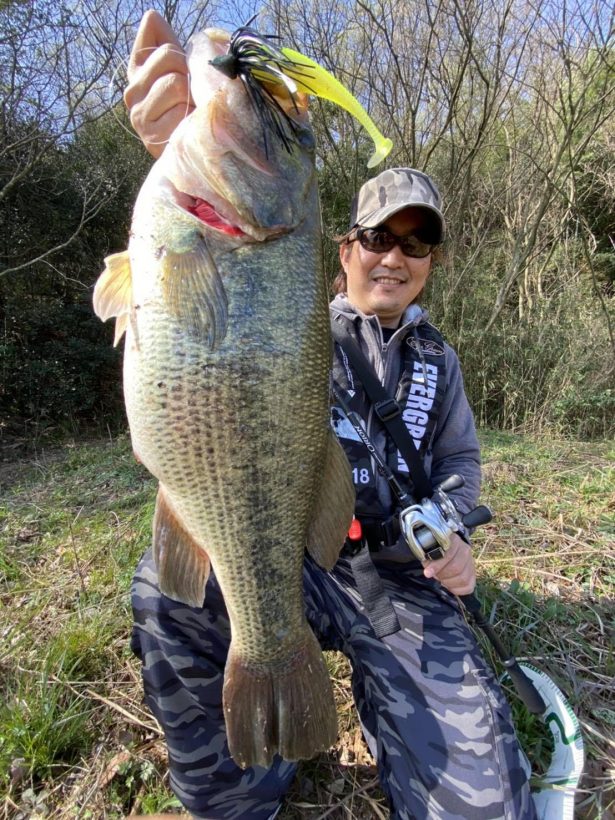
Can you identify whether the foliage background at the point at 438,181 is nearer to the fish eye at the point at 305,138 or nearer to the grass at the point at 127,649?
the grass at the point at 127,649

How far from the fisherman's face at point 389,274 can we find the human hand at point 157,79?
108 cm

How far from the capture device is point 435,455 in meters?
2.45

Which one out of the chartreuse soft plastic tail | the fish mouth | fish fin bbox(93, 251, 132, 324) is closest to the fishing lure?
the chartreuse soft plastic tail

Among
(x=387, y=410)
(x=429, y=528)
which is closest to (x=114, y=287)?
(x=387, y=410)

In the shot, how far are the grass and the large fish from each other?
75 centimetres

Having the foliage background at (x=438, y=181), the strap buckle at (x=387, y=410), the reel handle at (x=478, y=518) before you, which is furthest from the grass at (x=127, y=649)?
the foliage background at (x=438, y=181)

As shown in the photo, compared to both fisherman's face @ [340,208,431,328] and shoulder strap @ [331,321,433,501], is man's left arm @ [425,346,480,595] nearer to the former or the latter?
shoulder strap @ [331,321,433,501]

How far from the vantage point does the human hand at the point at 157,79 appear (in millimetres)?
1502

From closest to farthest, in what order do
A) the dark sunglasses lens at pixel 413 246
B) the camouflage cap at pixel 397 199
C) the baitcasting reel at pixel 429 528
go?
the baitcasting reel at pixel 429 528 → the camouflage cap at pixel 397 199 → the dark sunglasses lens at pixel 413 246

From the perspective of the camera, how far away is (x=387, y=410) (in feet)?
6.99

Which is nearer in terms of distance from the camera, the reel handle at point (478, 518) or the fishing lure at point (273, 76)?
the fishing lure at point (273, 76)

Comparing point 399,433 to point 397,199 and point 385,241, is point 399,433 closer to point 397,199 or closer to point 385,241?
point 385,241

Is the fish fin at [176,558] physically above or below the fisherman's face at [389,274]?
below

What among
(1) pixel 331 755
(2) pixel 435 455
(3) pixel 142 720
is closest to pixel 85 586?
(3) pixel 142 720
